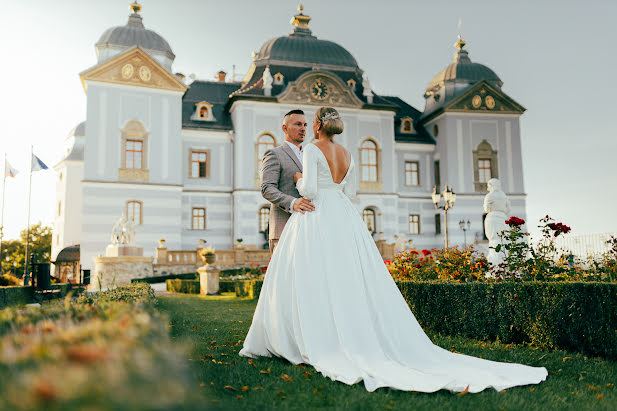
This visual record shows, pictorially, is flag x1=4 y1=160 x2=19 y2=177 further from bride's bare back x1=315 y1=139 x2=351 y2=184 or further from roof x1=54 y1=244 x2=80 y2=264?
bride's bare back x1=315 y1=139 x2=351 y2=184

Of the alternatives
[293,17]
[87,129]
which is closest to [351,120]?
[293,17]

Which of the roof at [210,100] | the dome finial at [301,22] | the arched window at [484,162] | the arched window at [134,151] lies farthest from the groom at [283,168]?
the dome finial at [301,22]

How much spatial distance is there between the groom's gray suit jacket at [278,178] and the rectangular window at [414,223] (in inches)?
1170

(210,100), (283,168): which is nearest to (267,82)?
(210,100)

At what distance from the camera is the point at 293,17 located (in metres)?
35.9

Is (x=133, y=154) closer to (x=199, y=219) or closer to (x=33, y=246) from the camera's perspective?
(x=199, y=219)

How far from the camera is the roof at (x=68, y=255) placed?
107 feet

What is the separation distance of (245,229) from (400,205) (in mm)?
10984

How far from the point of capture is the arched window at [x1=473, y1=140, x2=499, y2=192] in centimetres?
3403

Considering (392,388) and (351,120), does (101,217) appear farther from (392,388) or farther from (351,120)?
(392,388)

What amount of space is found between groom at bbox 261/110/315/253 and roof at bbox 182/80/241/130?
26.2m

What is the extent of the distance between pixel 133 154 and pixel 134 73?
448 centimetres

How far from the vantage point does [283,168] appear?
18.0ft

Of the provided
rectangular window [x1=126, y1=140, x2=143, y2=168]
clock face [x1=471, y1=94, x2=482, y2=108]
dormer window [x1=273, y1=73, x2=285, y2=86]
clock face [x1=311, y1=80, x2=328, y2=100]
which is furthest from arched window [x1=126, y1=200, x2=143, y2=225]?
clock face [x1=471, y1=94, x2=482, y2=108]
